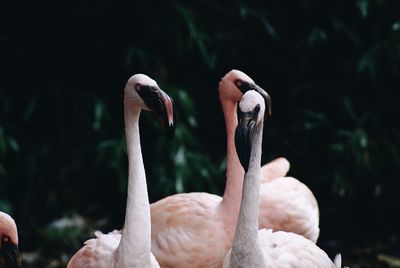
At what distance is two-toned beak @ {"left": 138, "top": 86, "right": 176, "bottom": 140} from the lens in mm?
3859

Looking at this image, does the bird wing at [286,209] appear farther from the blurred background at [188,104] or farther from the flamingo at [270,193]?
the blurred background at [188,104]

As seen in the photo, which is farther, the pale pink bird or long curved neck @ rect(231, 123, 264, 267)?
the pale pink bird

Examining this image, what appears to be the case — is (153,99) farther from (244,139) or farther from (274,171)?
(274,171)

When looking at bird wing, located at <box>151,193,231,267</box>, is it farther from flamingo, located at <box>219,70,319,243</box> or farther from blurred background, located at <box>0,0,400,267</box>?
blurred background, located at <box>0,0,400,267</box>

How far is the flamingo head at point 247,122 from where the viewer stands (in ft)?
12.5

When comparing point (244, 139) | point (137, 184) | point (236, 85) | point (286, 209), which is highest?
point (244, 139)

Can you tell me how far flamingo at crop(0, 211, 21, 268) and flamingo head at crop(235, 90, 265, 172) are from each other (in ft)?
3.64

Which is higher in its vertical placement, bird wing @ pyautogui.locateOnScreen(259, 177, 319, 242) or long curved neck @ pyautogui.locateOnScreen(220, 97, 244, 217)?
long curved neck @ pyautogui.locateOnScreen(220, 97, 244, 217)

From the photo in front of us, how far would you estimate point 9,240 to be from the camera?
3.93 m

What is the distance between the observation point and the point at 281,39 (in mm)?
7293

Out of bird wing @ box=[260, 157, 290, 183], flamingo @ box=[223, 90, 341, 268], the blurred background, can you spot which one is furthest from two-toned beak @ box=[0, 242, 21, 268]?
the blurred background

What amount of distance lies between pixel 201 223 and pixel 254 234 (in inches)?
29.5

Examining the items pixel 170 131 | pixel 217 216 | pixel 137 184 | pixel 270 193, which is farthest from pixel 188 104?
pixel 170 131

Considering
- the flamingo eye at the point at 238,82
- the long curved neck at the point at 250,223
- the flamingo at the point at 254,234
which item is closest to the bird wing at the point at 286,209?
the flamingo at the point at 254,234
